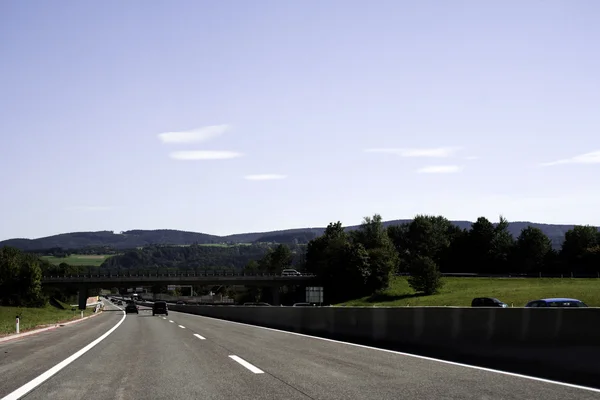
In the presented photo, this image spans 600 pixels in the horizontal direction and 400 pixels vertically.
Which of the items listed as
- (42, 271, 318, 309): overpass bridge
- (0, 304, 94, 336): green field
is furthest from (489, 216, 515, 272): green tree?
(0, 304, 94, 336): green field

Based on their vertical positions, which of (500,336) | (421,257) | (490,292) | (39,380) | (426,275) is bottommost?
(490,292)

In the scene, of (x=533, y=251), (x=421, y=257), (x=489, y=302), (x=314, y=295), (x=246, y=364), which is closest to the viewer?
(x=246, y=364)

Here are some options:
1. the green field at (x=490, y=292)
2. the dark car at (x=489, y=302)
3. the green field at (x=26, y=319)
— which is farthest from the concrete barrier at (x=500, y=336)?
the green field at (x=490, y=292)

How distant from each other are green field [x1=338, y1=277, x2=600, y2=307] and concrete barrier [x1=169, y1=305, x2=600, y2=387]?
4501 centimetres

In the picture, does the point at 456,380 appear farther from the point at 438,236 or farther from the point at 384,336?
the point at 438,236

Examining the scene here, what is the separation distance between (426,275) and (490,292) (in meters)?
16.4

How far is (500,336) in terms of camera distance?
12.1 meters

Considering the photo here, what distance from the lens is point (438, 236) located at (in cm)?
17775

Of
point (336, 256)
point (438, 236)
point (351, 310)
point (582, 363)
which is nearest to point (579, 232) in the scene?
point (438, 236)

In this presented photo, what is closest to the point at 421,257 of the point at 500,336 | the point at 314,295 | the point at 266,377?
the point at 314,295

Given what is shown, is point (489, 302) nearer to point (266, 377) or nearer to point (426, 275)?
point (266, 377)

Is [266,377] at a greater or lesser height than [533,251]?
lesser

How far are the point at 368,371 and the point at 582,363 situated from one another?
3541 millimetres

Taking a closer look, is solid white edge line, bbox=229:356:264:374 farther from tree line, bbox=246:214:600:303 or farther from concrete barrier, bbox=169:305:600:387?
tree line, bbox=246:214:600:303
